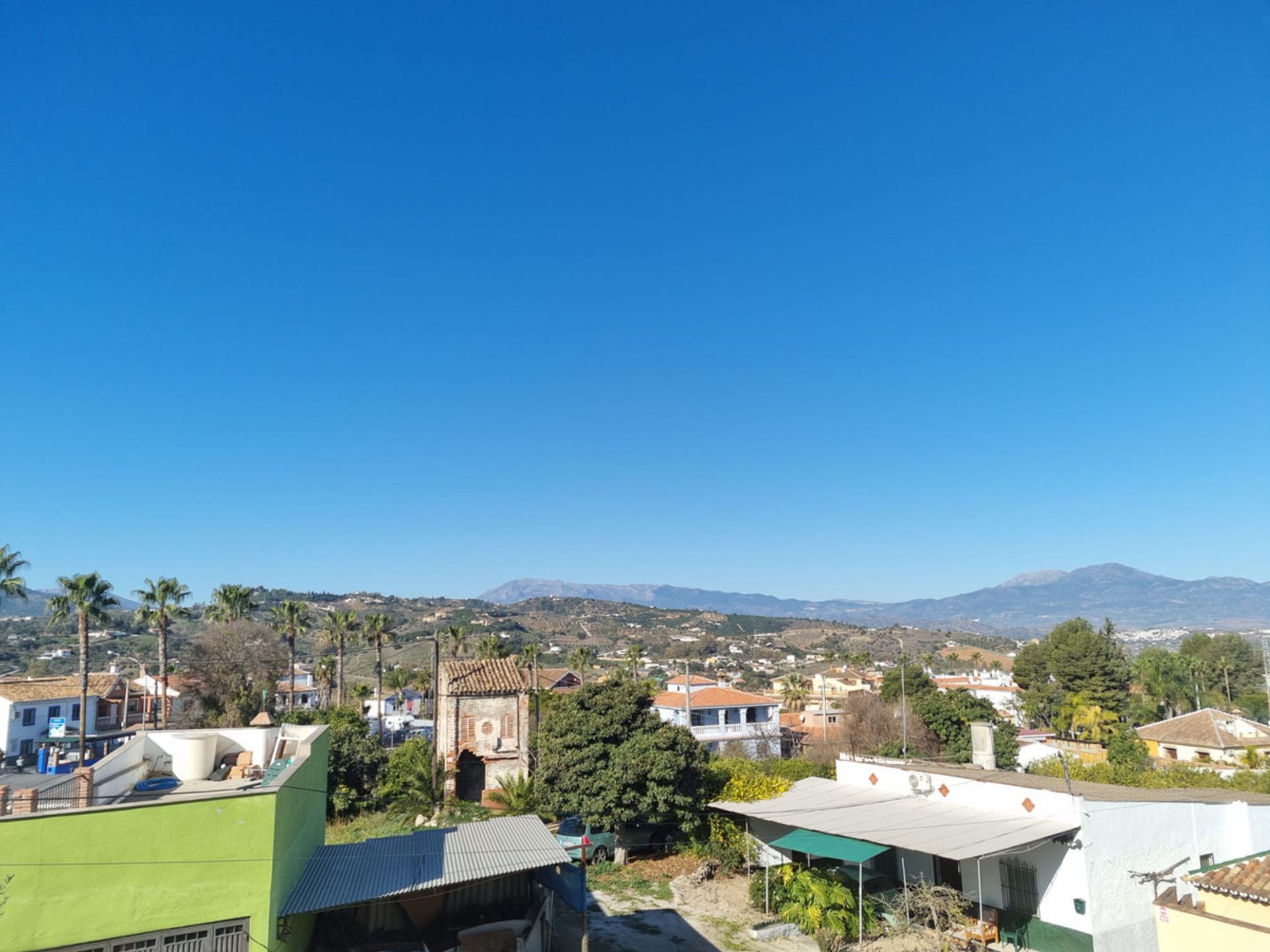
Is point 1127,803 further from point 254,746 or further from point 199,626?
point 199,626

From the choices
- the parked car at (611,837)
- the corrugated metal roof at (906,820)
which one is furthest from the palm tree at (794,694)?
the corrugated metal roof at (906,820)

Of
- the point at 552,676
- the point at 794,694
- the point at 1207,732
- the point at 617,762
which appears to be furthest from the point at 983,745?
the point at 794,694

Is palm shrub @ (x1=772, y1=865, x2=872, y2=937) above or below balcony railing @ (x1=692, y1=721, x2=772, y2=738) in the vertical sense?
above

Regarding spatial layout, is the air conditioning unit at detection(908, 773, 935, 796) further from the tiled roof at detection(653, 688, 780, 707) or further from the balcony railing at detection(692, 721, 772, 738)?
the tiled roof at detection(653, 688, 780, 707)

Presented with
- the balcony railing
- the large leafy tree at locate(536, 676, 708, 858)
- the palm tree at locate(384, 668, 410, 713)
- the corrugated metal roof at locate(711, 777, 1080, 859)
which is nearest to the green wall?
the corrugated metal roof at locate(711, 777, 1080, 859)

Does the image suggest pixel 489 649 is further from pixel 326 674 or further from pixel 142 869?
pixel 142 869

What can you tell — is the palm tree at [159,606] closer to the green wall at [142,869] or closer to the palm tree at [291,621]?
the palm tree at [291,621]
